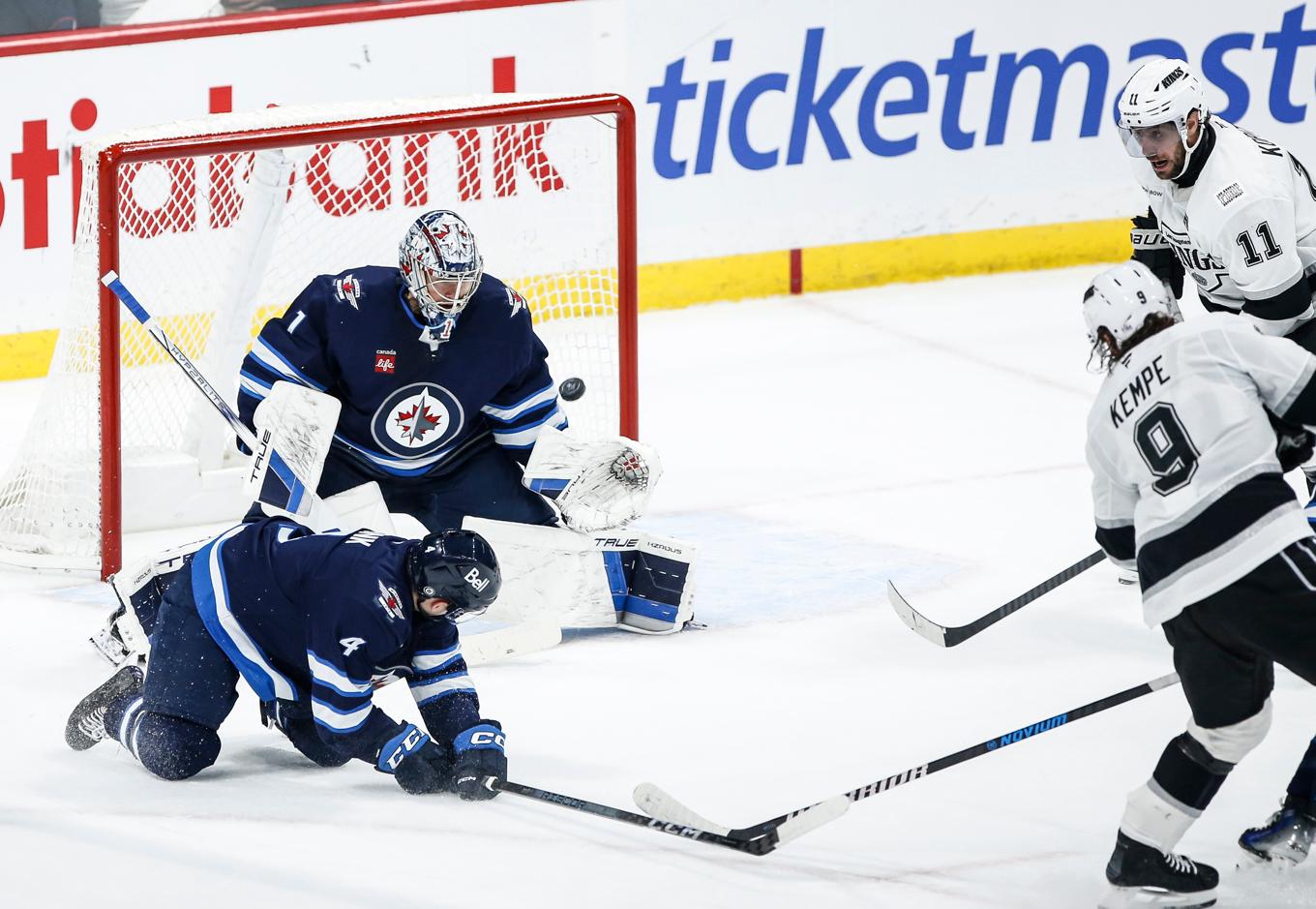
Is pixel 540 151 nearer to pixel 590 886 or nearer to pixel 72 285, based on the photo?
pixel 72 285

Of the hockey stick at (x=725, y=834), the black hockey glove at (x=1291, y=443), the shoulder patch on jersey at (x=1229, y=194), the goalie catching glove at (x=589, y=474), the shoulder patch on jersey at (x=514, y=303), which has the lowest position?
the hockey stick at (x=725, y=834)

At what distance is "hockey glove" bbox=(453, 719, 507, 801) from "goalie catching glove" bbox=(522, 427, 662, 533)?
3.41 ft

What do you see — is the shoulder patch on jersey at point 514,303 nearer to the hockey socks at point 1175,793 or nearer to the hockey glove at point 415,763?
the hockey glove at point 415,763

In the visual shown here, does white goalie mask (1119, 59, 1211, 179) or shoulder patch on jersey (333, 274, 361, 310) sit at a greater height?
white goalie mask (1119, 59, 1211, 179)

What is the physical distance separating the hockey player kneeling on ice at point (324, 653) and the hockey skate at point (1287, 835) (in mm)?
1228

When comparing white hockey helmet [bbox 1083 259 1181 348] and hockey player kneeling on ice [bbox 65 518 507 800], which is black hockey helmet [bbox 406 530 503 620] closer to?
hockey player kneeling on ice [bbox 65 518 507 800]

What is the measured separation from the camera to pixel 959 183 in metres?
7.75

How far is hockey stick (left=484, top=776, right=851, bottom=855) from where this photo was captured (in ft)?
11.4

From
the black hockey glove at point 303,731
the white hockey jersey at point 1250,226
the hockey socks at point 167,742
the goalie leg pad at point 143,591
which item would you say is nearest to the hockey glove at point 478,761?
the black hockey glove at point 303,731

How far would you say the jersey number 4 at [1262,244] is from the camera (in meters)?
4.43

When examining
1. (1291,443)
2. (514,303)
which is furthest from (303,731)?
(1291,443)

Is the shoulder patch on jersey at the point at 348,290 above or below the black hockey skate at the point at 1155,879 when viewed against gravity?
above

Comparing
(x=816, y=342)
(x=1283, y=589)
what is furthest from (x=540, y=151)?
(x=1283, y=589)

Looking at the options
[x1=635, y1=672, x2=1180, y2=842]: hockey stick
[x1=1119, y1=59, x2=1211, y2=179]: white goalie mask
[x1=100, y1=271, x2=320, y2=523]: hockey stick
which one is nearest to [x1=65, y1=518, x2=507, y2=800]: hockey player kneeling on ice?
[x1=635, y1=672, x2=1180, y2=842]: hockey stick
